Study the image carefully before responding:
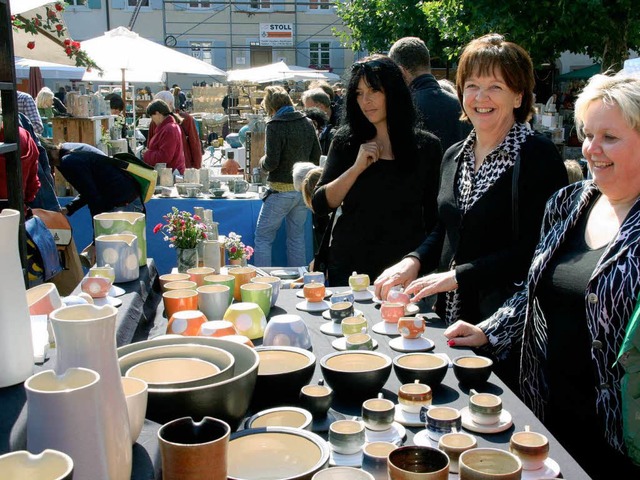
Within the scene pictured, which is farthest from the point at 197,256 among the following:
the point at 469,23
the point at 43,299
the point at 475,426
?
the point at 469,23

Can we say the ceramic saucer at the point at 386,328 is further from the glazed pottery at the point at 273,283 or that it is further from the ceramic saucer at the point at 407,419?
the ceramic saucer at the point at 407,419

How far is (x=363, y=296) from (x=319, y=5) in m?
27.2

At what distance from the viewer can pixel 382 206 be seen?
8.90 ft

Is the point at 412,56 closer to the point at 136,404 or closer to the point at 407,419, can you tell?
the point at 407,419

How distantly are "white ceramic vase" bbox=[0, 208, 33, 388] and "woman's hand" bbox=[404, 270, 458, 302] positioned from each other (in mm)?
1086

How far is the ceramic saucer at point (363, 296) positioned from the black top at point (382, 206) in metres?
0.47

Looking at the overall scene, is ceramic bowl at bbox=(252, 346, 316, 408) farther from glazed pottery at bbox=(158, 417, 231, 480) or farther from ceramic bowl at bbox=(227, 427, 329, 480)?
glazed pottery at bbox=(158, 417, 231, 480)

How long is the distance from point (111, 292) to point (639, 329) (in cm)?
147

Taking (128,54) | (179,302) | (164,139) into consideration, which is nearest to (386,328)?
(179,302)

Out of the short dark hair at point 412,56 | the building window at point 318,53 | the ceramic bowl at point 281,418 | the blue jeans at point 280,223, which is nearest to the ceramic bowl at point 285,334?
the ceramic bowl at point 281,418

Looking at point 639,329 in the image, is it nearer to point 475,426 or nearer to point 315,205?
point 475,426

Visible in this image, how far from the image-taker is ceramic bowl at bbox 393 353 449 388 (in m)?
1.51

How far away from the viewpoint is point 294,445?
1.17m

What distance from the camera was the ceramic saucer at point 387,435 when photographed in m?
1.26
